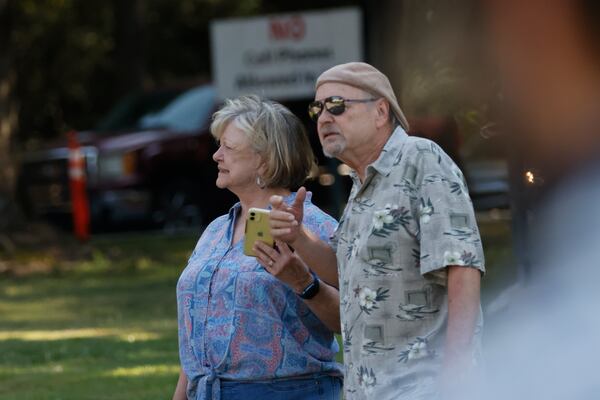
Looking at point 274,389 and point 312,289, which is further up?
point 312,289

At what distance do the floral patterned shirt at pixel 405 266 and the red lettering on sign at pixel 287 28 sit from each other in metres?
11.5

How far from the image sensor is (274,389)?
14.8ft

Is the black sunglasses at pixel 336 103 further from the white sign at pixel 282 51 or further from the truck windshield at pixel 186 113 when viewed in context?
the truck windshield at pixel 186 113

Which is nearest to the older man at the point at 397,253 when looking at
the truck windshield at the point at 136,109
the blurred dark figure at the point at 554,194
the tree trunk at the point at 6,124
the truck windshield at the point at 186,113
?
the blurred dark figure at the point at 554,194

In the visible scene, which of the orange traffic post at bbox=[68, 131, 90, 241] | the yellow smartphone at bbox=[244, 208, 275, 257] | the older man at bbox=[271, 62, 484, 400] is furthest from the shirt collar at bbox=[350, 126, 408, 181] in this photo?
the orange traffic post at bbox=[68, 131, 90, 241]

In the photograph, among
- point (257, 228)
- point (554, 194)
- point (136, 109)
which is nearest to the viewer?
point (257, 228)

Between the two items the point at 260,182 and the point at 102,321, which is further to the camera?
the point at 102,321

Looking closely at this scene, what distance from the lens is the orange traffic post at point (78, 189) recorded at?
17469mm

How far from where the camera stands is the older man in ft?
12.3

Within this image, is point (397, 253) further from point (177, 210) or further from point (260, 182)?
point (177, 210)

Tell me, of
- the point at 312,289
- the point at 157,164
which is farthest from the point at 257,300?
the point at 157,164

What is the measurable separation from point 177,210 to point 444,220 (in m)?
14.2

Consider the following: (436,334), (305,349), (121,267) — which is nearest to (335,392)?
(305,349)

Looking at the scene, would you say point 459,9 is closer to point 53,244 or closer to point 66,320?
point 66,320
